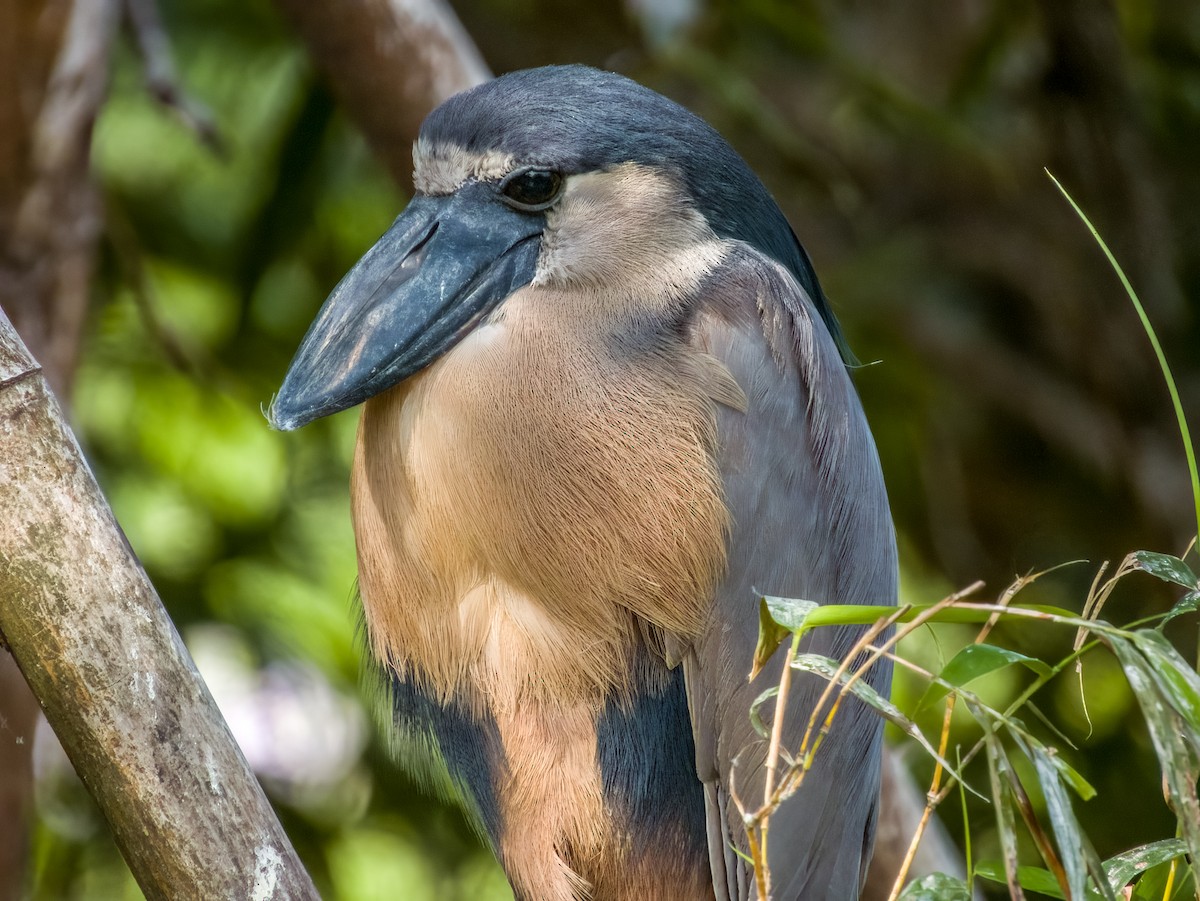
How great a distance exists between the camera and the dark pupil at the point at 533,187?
158 centimetres

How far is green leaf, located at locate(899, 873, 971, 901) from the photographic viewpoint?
1.00 metres

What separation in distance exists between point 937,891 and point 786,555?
66 cm

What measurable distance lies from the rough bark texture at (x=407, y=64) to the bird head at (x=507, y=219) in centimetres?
80

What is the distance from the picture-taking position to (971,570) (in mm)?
3402

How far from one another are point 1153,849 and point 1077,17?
2355mm

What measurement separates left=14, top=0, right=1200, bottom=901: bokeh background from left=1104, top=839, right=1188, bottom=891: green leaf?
1.80 m

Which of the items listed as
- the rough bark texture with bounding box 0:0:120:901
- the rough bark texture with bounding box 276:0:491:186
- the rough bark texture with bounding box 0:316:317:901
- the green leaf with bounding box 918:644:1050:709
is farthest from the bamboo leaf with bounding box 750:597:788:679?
the rough bark texture with bounding box 0:0:120:901

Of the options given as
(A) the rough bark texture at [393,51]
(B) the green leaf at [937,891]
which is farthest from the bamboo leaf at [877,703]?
(A) the rough bark texture at [393,51]

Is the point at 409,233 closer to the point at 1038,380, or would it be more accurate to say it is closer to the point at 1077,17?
the point at 1077,17

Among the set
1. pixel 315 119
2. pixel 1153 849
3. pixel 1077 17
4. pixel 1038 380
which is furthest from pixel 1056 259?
pixel 1153 849

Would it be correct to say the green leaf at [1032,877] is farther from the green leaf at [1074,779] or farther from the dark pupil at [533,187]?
the dark pupil at [533,187]

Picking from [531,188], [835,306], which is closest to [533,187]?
[531,188]

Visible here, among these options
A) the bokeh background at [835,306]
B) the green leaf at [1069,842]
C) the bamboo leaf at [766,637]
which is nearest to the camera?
the green leaf at [1069,842]

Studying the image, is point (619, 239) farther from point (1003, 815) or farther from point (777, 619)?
point (1003, 815)
